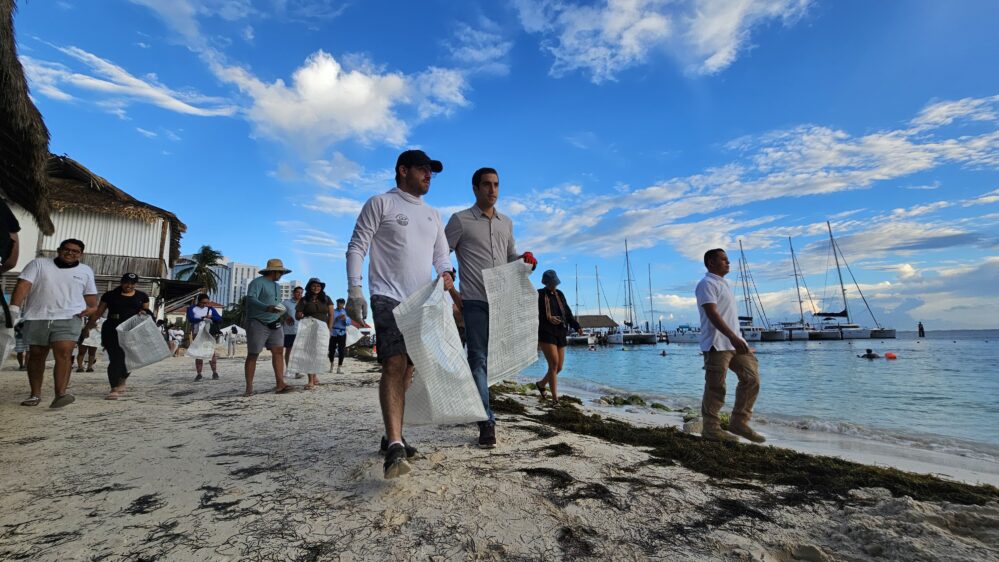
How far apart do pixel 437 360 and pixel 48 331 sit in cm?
521

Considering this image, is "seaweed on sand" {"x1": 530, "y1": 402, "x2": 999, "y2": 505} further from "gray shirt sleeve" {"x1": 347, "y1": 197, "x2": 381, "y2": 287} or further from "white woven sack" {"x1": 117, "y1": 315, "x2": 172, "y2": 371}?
"white woven sack" {"x1": 117, "y1": 315, "x2": 172, "y2": 371}

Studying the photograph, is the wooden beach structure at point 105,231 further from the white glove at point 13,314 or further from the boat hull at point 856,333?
the boat hull at point 856,333

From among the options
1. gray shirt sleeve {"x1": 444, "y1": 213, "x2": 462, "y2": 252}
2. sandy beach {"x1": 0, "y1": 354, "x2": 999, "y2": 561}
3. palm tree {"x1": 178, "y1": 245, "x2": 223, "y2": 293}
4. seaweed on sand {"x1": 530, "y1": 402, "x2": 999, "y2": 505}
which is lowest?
seaweed on sand {"x1": 530, "y1": 402, "x2": 999, "y2": 505}

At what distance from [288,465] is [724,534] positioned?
2.40 metres

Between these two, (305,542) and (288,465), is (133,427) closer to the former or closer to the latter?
(288,465)

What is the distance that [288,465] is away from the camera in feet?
9.25

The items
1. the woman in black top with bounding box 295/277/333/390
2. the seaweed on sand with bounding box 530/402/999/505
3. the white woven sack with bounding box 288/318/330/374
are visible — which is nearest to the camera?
the seaweed on sand with bounding box 530/402/999/505

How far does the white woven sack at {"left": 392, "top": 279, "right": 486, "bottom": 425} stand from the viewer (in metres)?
2.49

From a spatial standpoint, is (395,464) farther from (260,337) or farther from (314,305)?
(314,305)

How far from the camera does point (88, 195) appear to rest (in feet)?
56.7

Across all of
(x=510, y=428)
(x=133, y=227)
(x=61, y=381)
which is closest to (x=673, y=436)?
(x=510, y=428)

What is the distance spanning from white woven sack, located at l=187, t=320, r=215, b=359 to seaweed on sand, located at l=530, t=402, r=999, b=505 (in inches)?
292

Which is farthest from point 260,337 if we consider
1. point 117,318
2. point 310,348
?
point 117,318

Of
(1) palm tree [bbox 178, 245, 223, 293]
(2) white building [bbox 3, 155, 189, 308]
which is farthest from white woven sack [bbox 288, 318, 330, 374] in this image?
(1) palm tree [bbox 178, 245, 223, 293]
